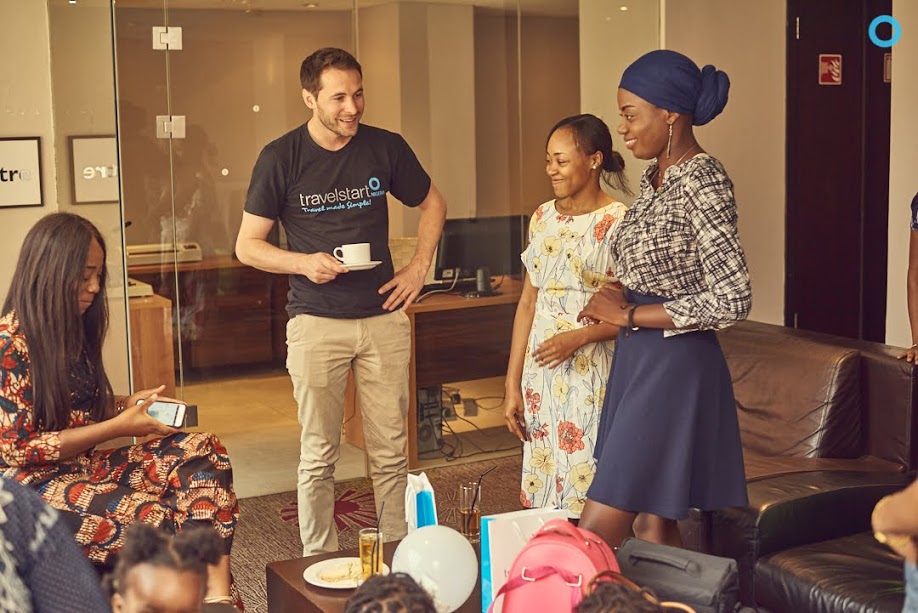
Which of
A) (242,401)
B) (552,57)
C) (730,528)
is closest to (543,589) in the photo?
(730,528)

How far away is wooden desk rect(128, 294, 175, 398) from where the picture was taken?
15.8ft

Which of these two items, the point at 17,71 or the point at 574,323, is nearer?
the point at 574,323

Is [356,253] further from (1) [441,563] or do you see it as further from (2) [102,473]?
(1) [441,563]

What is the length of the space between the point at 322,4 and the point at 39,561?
3675mm

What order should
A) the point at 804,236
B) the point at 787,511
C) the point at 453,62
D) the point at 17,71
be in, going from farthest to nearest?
the point at 804,236 → the point at 453,62 → the point at 17,71 → the point at 787,511

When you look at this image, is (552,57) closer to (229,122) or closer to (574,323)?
(229,122)

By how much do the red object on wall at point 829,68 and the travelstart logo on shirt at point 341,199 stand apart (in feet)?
12.6

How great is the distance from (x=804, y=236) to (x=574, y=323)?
3.75 m

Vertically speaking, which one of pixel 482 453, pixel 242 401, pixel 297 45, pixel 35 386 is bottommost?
pixel 482 453

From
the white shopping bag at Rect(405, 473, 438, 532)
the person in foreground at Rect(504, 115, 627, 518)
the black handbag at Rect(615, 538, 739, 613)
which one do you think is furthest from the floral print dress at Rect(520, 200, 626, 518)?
the black handbag at Rect(615, 538, 739, 613)

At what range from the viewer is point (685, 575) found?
7.84ft

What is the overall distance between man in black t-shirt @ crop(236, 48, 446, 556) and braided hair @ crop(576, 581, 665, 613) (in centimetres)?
203

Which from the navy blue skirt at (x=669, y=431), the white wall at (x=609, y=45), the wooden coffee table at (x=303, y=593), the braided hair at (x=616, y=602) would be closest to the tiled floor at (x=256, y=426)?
the white wall at (x=609, y=45)

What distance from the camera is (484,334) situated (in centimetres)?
563
